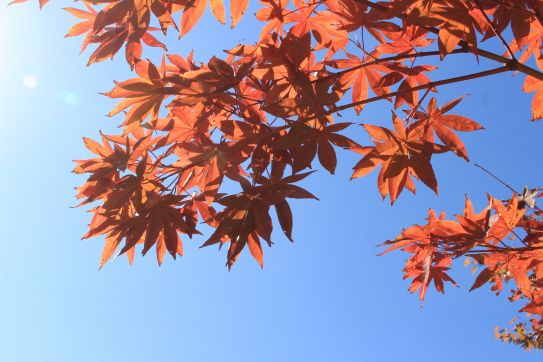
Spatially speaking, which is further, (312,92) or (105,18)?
(312,92)

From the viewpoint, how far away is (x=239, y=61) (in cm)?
161

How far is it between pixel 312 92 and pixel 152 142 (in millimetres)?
708

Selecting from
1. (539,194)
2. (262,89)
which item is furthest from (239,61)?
(539,194)

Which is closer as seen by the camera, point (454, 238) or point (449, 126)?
point (449, 126)

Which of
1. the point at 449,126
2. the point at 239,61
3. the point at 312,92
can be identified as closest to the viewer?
the point at 312,92

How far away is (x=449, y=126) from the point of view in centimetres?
147

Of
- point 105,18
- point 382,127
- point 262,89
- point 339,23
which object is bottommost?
point 382,127

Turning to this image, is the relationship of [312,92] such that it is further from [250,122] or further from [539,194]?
[539,194]

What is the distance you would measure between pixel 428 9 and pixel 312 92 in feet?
1.29

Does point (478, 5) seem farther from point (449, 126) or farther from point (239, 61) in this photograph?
point (239, 61)

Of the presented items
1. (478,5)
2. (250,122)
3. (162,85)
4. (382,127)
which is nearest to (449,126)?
(382,127)

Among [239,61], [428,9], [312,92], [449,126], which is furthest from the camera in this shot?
[239,61]

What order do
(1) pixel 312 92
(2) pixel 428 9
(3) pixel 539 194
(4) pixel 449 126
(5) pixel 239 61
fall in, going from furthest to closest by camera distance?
(3) pixel 539 194, (5) pixel 239 61, (4) pixel 449 126, (1) pixel 312 92, (2) pixel 428 9

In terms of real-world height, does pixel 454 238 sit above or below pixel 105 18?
below
